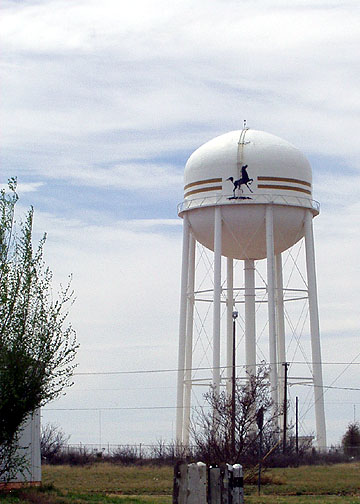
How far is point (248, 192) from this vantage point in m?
38.0

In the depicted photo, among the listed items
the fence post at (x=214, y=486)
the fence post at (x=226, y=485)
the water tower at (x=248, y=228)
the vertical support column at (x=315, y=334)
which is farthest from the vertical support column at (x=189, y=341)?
the fence post at (x=226, y=485)

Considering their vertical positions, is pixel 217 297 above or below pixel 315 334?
above

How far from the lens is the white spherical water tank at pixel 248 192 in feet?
124

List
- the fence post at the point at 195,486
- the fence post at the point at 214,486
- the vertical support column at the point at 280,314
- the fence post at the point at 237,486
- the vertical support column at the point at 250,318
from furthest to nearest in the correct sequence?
the vertical support column at the point at 250,318, the vertical support column at the point at 280,314, the fence post at the point at 214,486, the fence post at the point at 237,486, the fence post at the point at 195,486

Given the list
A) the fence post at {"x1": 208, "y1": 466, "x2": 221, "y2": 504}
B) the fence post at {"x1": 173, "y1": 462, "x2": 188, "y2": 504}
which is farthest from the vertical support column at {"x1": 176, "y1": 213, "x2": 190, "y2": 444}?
the fence post at {"x1": 173, "y1": 462, "x2": 188, "y2": 504}

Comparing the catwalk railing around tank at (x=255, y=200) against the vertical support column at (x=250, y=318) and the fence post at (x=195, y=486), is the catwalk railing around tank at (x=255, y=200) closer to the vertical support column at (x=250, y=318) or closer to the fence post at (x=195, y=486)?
the vertical support column at (x=250, y=318)

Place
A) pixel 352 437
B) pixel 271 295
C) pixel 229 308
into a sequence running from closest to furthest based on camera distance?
pixel 271 295, pixel 229 308, pixel 352 437

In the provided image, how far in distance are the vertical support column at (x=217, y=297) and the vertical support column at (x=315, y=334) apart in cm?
352

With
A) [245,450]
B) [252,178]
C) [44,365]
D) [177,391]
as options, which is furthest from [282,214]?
[44,365]

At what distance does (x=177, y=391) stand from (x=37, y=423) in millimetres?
12703

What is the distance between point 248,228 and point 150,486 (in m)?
12.3

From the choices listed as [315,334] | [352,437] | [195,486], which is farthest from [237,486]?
[352,437]

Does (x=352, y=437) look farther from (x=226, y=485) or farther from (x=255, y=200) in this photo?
(x=226, y=485)

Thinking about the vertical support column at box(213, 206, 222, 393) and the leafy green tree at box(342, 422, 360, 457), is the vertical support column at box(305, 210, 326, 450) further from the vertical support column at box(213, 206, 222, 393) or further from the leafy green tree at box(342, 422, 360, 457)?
the leafy green tree at box(342, 422, 360, 457)
